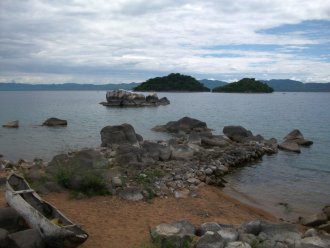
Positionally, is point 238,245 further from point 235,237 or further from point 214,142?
point 214,142

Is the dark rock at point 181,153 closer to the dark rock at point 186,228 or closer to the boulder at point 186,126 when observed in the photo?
the dark rock at point 186,228

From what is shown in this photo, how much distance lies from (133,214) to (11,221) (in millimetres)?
3912

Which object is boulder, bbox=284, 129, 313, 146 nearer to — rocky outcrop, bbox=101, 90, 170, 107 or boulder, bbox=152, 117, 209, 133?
boulder, bbox=152, 117, 209, 133

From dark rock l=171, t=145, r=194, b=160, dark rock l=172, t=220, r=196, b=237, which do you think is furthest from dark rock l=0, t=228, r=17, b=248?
dark rock l=171, t=145, r=194, b=160

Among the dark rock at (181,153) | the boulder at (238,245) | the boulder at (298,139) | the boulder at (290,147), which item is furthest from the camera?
the boulder at (298,139)

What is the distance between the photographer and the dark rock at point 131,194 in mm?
14711

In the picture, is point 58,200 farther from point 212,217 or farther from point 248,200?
point 248,200

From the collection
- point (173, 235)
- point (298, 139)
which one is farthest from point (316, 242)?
point (298, 139)

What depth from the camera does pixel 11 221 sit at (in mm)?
10703

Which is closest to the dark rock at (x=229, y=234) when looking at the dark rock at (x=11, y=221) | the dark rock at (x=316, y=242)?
the dark rock at (x=316, y=242)

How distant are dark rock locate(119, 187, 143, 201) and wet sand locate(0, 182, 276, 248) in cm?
25

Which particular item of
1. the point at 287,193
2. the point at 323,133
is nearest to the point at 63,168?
the point at 287,193

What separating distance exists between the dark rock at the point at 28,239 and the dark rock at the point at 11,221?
1275mm

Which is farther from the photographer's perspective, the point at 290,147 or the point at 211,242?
the point at 290,147
